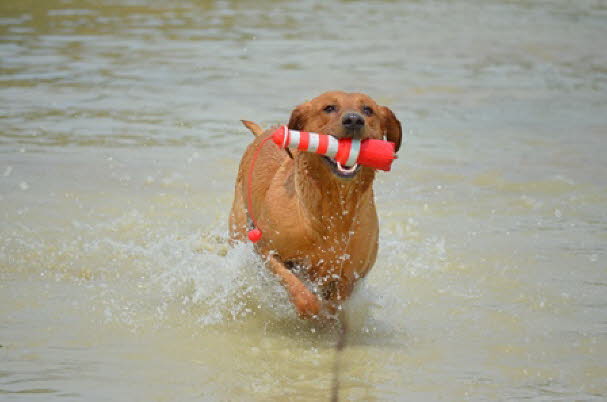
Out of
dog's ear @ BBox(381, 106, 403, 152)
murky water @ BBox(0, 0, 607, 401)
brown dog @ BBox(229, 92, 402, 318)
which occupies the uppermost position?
dog's ear @ BBox(381, 106, 403, 152)

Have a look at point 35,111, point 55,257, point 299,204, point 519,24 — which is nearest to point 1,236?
point 55,257

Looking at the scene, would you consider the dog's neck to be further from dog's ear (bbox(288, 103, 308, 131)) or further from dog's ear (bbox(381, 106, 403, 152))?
dog's ear (bbox(381, 106, 403, 152))

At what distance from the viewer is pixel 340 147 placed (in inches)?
167

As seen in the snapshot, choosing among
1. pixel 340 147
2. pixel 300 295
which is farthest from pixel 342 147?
pixel 300 295

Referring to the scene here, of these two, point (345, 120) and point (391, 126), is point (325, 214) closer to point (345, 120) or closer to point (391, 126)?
point (345, 120)

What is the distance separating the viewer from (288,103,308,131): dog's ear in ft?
15.3

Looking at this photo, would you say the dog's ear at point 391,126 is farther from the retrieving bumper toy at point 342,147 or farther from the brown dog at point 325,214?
the retrieving bumper toy at point 342,147

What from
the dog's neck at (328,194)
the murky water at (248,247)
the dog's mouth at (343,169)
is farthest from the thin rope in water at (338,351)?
the dog's mouth at (343,169)

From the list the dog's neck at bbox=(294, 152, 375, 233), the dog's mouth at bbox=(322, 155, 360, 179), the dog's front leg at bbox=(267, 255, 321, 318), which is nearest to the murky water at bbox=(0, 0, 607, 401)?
the dog's front leg at bbox=(267, 255, 321, 318)

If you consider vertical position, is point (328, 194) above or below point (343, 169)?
below

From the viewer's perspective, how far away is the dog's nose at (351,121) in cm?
429

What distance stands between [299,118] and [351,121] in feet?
1.59

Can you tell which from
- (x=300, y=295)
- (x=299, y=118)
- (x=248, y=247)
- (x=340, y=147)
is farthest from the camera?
(x=248, y=247)

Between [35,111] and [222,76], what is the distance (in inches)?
115
